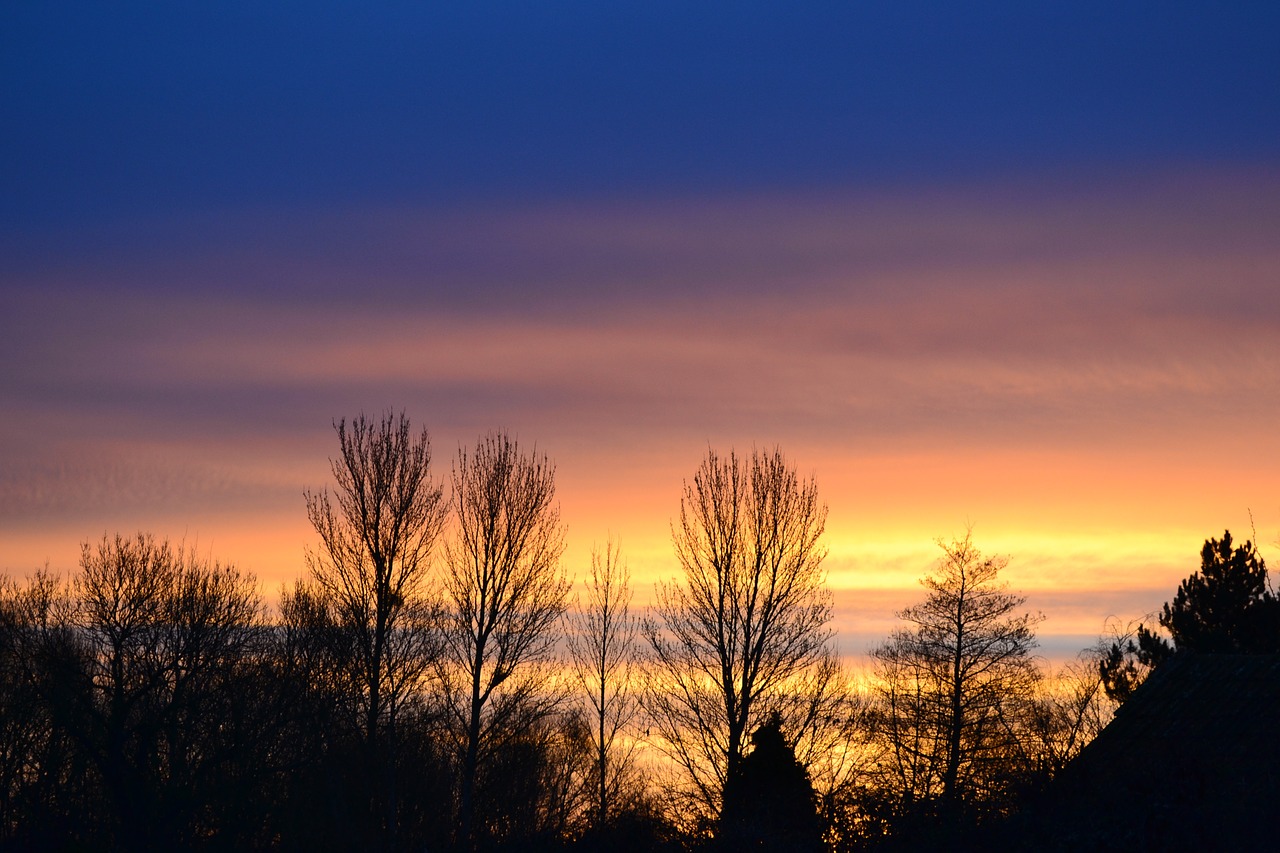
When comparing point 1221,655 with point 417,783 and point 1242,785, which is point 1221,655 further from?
point 417,783

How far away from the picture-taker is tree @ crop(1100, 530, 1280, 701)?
→ 43500 mm

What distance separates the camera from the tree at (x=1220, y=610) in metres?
43.5

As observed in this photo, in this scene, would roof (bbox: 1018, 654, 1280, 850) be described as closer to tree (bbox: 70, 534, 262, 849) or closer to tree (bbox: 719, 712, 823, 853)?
tree (bbox: 719, 712, 823, 853)

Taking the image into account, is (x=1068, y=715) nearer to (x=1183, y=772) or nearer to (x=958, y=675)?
(x=958, y=675)

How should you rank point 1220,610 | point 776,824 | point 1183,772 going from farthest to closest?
1. point 1220,610
2. point 776,824
3. point 1183,772

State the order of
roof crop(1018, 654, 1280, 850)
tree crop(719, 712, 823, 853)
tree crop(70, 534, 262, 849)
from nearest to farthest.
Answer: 1. roof crop(1018, 654, 1280, 850)
2. tree crop(719, 712, 823, 853)
3. tree crop(70, 534, 262, 849)

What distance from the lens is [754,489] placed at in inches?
1690

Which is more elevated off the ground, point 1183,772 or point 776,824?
point 1183,772

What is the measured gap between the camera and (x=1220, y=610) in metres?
44.8

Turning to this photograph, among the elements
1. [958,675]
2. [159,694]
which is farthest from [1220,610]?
[159,694]

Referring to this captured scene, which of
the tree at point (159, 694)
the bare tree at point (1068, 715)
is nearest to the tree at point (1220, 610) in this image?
the bare tree at point (1068, 715)

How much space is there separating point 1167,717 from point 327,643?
3065 centimetres

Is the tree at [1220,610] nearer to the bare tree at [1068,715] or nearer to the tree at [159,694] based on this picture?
the bare tree at [1068,715]

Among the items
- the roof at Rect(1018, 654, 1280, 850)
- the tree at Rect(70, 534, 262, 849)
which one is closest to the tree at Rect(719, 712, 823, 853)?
the roof at Rect(1018, 654, 1280, 850)
